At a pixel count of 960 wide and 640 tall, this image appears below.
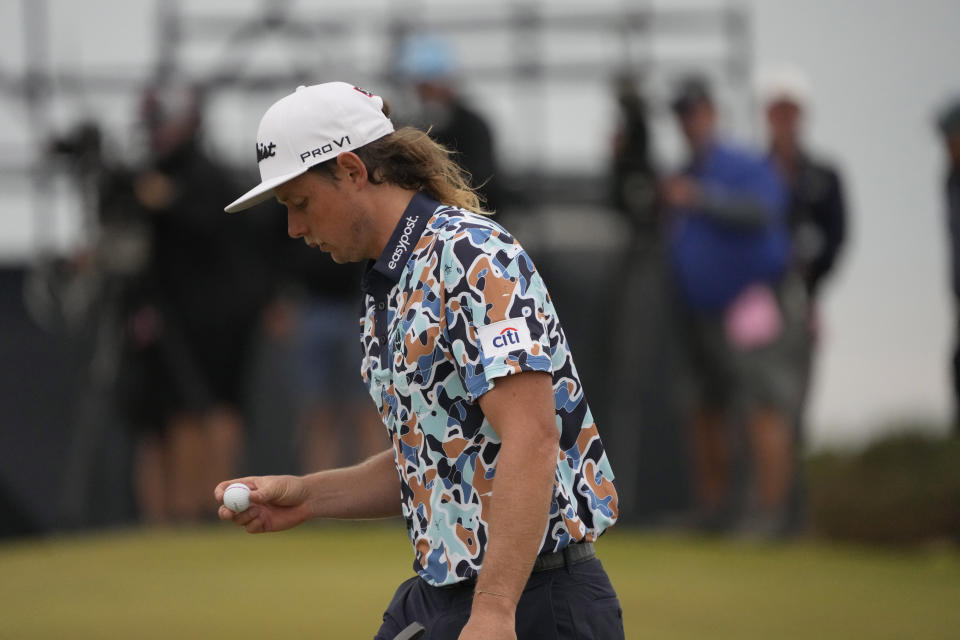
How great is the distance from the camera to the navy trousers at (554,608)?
304cm

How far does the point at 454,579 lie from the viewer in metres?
3.01

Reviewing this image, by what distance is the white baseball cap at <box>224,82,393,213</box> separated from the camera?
3125 millimetres

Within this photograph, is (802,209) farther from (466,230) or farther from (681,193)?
(466,230)

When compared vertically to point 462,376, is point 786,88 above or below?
above

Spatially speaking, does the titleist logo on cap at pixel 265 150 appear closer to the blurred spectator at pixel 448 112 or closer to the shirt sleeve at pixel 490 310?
the shirt sleeve at pixel 490 310

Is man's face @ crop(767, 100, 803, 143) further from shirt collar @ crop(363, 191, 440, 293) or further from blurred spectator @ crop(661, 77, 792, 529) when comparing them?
shirt collar @ crop(363, 191, 440, 293)

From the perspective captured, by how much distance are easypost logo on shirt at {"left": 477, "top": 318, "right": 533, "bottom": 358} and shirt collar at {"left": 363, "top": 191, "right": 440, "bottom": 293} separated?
303mm

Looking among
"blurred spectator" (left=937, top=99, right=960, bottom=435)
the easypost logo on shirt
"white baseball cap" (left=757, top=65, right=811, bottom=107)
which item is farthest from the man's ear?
"white baseball cap" (left=757, top=65, right=811, bottom=107)

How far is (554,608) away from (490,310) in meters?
0.64

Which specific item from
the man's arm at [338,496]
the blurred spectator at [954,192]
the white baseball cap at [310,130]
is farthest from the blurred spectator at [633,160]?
the white baseball cap at [310,130]

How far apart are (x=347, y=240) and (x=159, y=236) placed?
6705 millimetres

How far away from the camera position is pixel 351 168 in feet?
10.4

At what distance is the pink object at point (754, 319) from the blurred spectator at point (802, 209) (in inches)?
7.5

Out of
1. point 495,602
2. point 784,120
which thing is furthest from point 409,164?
point 784,120
